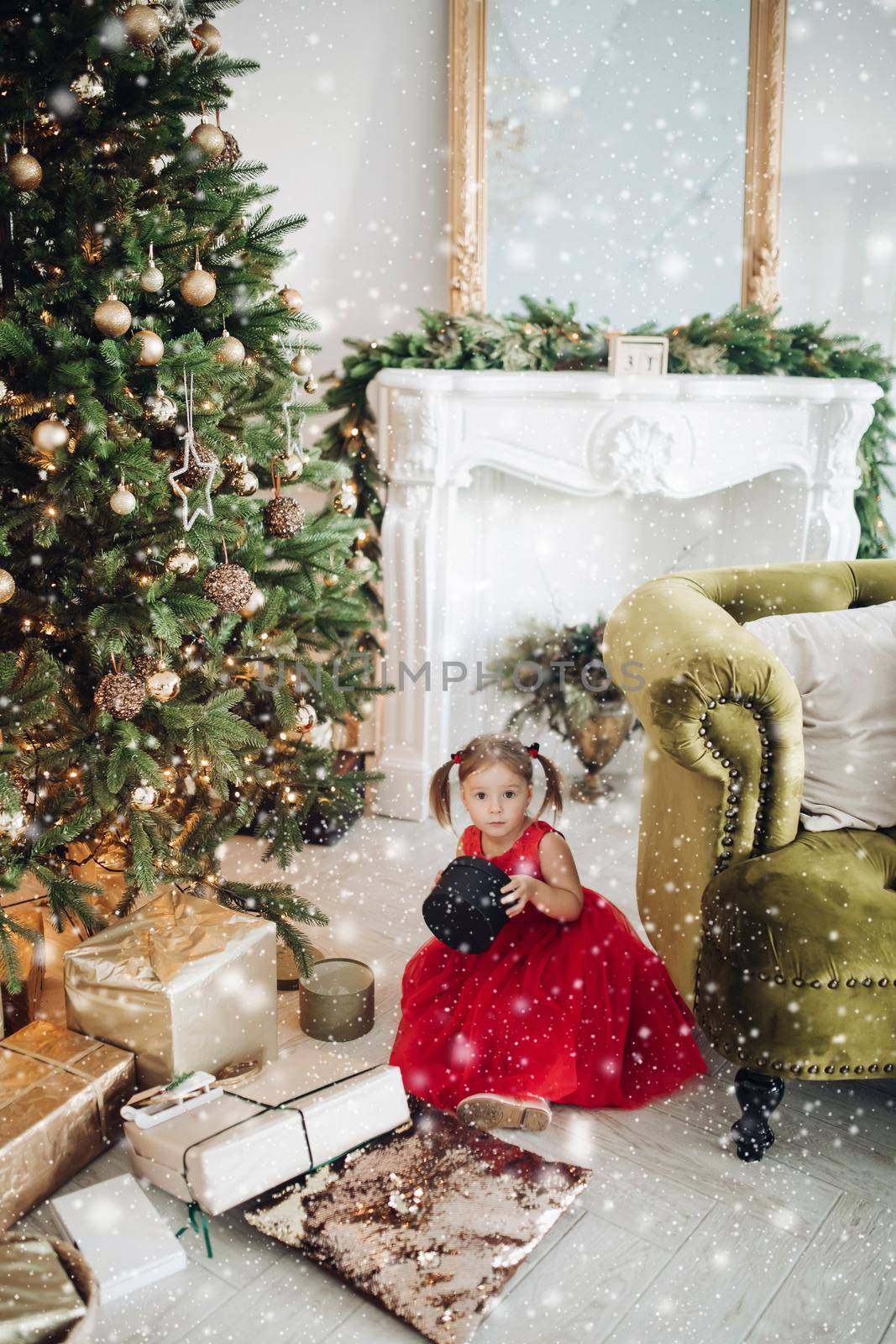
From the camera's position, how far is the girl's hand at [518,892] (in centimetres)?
180

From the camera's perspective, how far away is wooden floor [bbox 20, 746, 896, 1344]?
1.35m

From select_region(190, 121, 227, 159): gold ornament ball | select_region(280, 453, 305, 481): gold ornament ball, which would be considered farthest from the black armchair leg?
select_region(190, 121, 227, 159): gold ornament ball

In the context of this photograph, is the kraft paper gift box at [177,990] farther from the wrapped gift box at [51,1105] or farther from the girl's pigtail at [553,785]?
the girl's pigtail at [553,785]

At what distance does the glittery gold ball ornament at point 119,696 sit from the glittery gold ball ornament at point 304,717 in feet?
1.22

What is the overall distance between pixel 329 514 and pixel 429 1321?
1.52 metres

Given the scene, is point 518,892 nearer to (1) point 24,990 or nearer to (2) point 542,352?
(1) point 24,990

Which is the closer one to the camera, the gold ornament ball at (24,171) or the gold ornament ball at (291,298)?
the gold ornament ball at (24,171)

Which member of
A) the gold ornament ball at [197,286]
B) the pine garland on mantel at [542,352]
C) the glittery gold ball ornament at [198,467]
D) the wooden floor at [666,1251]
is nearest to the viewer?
the wooden floor at [666,1251]

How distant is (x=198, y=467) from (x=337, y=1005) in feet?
Result: 3.29

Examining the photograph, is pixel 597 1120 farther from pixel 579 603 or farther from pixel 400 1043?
pixel 579 603

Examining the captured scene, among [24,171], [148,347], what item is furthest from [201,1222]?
[24,171]

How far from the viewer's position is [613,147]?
293cm

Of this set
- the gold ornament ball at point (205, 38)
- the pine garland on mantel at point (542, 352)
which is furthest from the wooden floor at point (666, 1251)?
the gold ornament ball at point (205, 38)

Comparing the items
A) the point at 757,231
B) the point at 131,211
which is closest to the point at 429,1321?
the point at 131,211
